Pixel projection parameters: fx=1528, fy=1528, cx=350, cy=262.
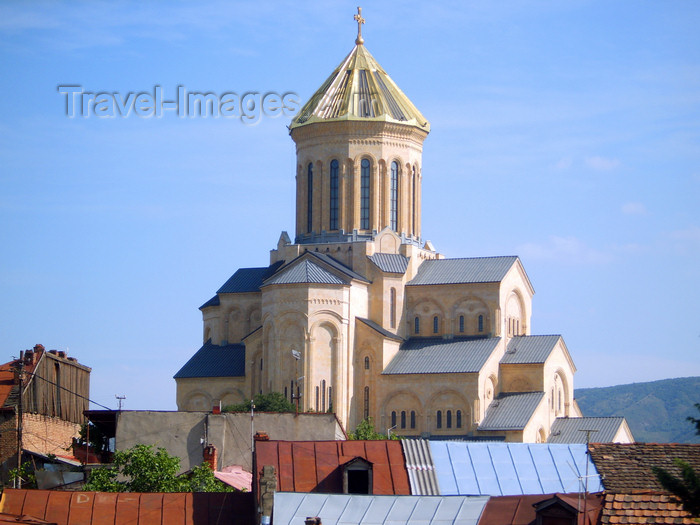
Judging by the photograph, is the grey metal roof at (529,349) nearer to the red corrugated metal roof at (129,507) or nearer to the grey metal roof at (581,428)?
the grey metal roof at (581,428)

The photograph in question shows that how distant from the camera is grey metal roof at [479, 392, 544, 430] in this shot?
60.2m

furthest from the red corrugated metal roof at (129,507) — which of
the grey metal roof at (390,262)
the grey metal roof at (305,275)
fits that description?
the grey metal roof at (390,262)

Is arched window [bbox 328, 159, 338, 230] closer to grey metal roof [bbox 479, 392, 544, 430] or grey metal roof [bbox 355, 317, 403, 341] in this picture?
grey metal roof [bbox 355, 317, 403, 341]

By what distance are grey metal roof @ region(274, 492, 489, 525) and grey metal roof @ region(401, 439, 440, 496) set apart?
72.7 inches

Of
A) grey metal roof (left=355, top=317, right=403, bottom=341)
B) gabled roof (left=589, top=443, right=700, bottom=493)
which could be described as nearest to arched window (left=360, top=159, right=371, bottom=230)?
grey metal roof (left=355, top=317, right=403, bottom=341)

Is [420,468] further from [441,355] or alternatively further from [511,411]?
[441,355]

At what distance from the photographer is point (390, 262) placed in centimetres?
6494

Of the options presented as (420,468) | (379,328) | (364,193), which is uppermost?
(364,193)

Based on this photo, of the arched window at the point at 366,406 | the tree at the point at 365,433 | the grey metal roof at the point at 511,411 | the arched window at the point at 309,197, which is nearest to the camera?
the tree at the point at 365,433

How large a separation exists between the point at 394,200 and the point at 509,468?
33388 mm

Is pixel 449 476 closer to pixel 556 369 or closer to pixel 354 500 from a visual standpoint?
pixel 354 500

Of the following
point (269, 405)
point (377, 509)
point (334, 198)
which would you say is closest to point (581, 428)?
point (269, 405)

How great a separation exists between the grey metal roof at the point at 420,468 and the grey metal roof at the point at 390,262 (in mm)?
30600

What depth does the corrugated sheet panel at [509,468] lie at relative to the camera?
3278 cm
